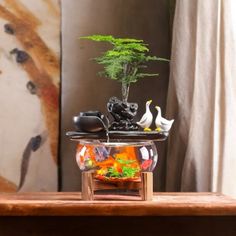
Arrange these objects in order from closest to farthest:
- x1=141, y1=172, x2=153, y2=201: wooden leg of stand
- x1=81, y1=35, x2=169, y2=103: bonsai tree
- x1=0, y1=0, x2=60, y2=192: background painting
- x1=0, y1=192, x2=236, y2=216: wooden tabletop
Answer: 1. x1=0, y1=192, x2=236, y2=216: wooden tabletop
2. x1=141, y1=172, x2=153, y2=201: wooden leg of stand
3. x1=81, y1=35, x2=169, y2=103: bonsai tree
4. x1=0, y1=0, x2=60, y2=192: background painting

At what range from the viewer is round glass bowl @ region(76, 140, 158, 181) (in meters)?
1.37

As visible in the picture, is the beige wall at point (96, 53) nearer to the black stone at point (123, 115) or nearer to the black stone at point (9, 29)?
the black stone at point (9, 29)

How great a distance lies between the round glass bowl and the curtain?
10.4 inches

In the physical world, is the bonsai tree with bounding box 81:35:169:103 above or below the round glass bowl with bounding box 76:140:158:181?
above

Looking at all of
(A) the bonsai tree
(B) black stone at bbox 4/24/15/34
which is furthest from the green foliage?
(B) black stone at bbox 4/24/15/34

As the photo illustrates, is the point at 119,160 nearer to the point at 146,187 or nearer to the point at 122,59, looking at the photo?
the point at 146,187

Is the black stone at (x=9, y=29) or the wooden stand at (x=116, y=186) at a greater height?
the black stone at (x=9, y=29)

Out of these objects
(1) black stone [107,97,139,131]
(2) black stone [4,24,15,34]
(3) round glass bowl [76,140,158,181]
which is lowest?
(3) round glass bowl [76,140,158,181]

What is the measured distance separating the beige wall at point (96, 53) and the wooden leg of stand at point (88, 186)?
538 mm

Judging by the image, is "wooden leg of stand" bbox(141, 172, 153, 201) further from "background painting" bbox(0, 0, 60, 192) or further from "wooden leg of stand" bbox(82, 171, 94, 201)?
"background painting" bbox(0, 0, 60, 192)

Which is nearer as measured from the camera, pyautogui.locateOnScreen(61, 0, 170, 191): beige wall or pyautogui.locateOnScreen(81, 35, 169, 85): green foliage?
pyautogui.locateOnScreen(81, 35, 169, 85): green foliage

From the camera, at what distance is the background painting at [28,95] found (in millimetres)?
1870
